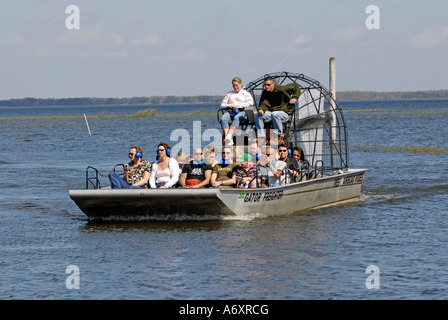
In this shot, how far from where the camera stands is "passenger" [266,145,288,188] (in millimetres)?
17109

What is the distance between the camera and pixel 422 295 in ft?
35.2

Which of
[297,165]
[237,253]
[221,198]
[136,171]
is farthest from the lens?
[297,165]

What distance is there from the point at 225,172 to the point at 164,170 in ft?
4.52

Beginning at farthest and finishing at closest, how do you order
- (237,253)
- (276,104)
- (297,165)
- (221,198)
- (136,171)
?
(276,104) < (297,165) < (136,171) < (221,198) < (237,253)

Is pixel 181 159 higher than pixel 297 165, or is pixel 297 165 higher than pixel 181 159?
pixel 181 159

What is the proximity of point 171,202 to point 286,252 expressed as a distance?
10.7ft

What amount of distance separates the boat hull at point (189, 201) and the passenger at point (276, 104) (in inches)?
72.0

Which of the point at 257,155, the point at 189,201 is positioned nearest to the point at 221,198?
the point at 189,201

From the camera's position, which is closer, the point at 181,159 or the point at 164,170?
the point at 164,170

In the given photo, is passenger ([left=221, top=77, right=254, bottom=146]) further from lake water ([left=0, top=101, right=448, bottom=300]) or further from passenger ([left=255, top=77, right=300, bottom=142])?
lake water ([left=0, top=101, right=448, bottom=300])

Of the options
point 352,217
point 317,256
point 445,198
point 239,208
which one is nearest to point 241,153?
point 239,208

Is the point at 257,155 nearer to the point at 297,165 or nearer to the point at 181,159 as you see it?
the point at 297,165

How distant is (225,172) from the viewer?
16.7m
